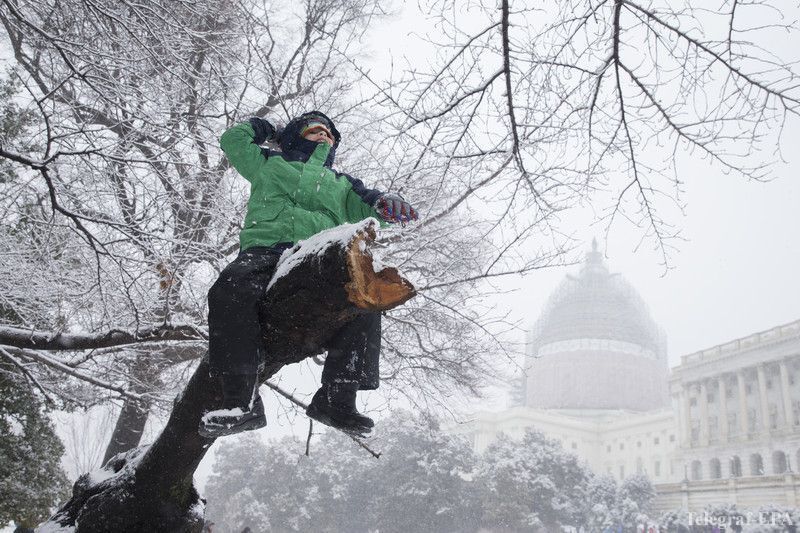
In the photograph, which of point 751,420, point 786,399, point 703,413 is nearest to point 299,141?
point 786,399

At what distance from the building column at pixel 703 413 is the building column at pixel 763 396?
548cm

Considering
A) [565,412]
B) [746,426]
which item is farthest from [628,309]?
[746,426]

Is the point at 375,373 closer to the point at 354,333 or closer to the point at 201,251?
the point at 354,333

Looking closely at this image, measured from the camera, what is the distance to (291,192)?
2461mm

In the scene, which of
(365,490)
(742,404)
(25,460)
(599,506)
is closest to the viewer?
(25,460)

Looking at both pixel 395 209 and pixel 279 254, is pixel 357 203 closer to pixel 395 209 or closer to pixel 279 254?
pixel 395 209

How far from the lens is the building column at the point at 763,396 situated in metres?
48.6

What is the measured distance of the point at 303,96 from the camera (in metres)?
6.82

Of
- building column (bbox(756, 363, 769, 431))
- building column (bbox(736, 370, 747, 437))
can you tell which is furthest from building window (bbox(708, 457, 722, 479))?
building column (bbox(756, 363, 769, 431))

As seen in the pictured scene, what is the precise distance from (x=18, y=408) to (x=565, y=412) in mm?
71924

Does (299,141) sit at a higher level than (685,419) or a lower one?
lower

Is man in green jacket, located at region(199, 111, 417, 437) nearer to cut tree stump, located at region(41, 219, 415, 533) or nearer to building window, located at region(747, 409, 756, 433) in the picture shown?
cut tree stump, located at region(41, 219, 415, 533)

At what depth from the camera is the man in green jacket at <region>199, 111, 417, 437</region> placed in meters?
1.98

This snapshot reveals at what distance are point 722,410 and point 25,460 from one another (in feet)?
187
